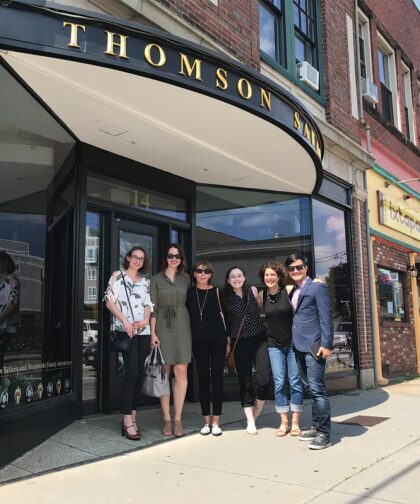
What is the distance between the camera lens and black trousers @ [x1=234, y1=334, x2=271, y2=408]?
516 cm

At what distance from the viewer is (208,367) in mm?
5109

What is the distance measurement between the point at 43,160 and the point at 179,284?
2.08 meters

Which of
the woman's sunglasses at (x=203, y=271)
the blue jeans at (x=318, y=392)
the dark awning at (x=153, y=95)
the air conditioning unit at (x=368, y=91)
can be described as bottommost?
the blue jeans at (x=318, y=392)

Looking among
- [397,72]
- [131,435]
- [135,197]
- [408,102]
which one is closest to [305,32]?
[397,72]

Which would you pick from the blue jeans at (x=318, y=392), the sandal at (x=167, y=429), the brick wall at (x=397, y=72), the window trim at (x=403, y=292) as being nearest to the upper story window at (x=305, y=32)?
the brick wall at (x=397, y=72)

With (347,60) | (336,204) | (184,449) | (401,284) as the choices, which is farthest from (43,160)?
(401,284)

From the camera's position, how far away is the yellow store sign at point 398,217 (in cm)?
1102

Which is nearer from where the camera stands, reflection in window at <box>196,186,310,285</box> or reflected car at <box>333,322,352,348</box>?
reflection in window at <box>196,186,310,285</box>

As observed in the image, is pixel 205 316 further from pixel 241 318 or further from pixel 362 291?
pixel 362 291

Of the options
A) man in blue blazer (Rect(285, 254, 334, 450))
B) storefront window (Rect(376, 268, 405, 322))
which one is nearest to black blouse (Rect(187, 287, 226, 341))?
man in blue blazer (Rect(285, 254, 334, 450))

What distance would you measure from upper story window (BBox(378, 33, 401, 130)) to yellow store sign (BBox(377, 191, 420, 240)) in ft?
7.80

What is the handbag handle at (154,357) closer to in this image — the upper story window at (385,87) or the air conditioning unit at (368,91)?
the air conditioning unit at (368,91)

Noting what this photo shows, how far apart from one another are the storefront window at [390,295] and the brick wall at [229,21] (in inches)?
234

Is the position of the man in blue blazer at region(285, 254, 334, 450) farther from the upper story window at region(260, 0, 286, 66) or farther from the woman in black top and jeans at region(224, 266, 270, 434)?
the upper story window at region(260, 0, 286, 66)
